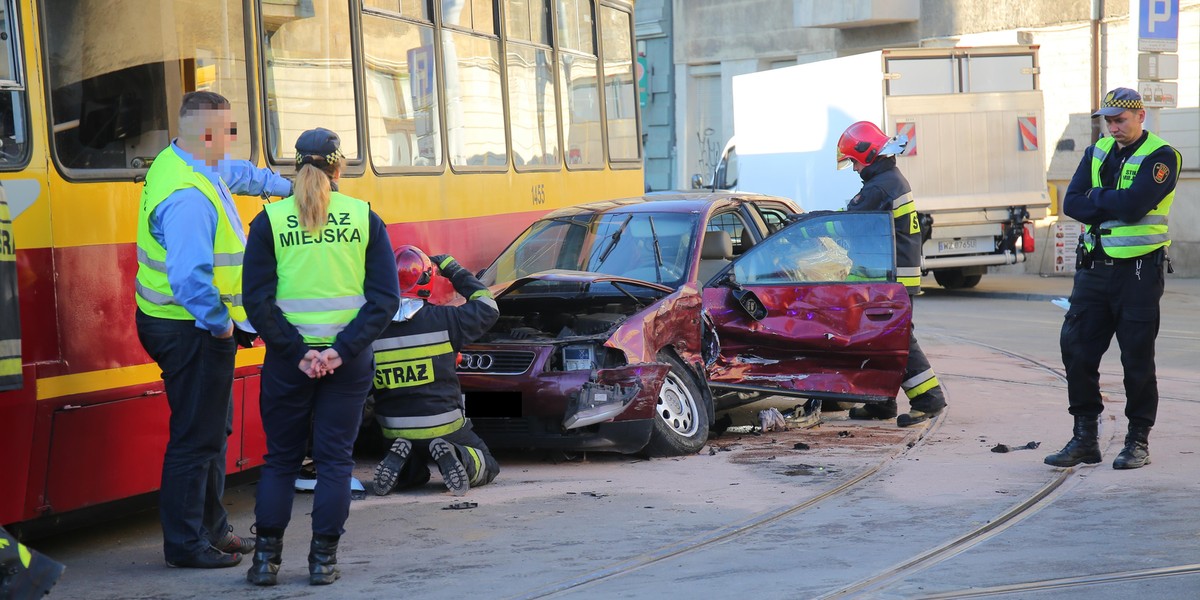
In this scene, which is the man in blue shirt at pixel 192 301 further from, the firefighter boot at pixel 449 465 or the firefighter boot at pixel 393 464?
the firefighter boot at pixel 449 465

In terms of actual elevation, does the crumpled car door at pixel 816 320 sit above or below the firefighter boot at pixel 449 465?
above

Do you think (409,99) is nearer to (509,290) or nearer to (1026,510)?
(509,290)

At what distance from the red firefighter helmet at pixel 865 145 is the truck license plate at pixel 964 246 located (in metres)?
9.36

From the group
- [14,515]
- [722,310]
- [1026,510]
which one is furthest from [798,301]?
[14,515]

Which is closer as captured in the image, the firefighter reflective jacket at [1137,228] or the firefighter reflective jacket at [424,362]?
the firefighter reflective jacket at [424,362]

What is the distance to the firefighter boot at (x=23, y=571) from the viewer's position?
4742mm

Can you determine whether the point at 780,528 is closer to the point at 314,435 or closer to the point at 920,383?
the point at 314,435

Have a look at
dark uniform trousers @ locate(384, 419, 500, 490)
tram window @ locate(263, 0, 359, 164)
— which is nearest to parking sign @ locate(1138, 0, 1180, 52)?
tram window @ locate(263, 0, 359, 164)

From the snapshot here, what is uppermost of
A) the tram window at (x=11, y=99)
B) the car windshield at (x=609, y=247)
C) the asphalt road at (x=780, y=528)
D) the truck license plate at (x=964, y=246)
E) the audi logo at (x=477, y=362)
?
the tram window at (x=11, y=99)

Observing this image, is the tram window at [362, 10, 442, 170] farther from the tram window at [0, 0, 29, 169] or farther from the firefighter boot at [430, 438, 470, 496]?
the tram window at [0, 0, 29, 169]

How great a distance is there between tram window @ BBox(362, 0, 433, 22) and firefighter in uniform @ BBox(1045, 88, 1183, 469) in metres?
3.99

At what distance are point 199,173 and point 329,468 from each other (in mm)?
1300

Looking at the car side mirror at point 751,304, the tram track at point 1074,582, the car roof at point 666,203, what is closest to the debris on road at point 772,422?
the car side mirror at point 751,304

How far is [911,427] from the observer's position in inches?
372
